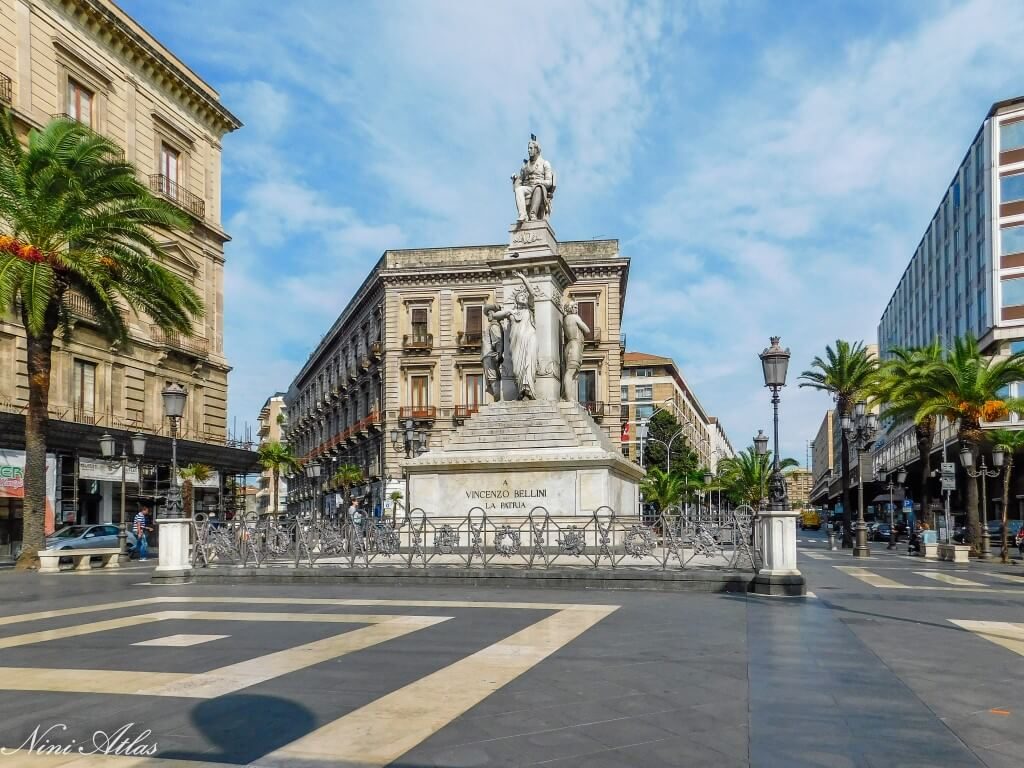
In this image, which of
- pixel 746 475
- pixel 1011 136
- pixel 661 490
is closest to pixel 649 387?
pixel 746 475

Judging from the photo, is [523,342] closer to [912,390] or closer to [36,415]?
[36,415]

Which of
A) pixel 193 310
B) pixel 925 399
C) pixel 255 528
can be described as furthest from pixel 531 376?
pixel 925 399

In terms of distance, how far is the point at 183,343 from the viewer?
38.0 metres

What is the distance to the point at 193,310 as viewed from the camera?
24.5 m

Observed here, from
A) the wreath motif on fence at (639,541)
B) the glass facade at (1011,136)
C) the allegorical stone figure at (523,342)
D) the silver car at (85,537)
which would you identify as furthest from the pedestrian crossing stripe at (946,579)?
the glass facade at (1011,136)

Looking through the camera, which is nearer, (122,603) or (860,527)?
(122,603)

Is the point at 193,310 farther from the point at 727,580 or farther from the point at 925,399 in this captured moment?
the point at 925,399

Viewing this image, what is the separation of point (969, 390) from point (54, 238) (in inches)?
1148

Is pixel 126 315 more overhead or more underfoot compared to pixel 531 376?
more overhead

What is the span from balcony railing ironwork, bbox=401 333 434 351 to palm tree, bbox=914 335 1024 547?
30.4 meters

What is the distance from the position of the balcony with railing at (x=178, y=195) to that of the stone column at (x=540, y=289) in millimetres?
20834

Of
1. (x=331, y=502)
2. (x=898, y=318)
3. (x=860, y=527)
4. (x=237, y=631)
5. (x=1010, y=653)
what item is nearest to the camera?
(x=1010, y=653)

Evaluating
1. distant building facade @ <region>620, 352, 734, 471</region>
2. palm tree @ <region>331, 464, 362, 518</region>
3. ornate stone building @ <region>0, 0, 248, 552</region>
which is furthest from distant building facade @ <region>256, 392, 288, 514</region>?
ornate stone building @ <region>0, 0, 248, 552</region>

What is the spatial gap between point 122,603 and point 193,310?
12536 mm
